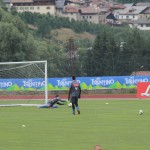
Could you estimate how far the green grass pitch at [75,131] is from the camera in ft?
65.7

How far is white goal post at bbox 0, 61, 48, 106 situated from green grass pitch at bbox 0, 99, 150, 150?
1480 centimetres

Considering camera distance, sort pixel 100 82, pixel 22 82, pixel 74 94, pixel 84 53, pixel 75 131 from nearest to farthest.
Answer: pixel 75 131
pixel 74 94
pixel 22 82
pixel 100 82
pixel 84 53

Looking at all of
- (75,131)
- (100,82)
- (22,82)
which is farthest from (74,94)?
(100,82)

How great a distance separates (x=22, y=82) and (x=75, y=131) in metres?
30.4

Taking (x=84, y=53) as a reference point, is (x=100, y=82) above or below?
below

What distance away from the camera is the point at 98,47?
9219cm

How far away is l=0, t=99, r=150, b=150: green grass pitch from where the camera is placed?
2003 cm

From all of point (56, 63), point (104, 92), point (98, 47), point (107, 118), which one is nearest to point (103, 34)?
point (98, 47)

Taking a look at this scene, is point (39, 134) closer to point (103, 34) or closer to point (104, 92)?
point (104, 92)

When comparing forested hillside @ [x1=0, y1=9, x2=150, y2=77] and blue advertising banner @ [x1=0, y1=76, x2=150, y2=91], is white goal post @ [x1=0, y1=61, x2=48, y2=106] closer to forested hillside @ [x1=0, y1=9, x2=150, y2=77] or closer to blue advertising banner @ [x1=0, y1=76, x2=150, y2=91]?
blue advertising banner @ [x1=0, y1=76, x2=150, y2=91]

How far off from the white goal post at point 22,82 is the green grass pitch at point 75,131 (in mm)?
14799

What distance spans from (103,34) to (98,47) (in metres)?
8.53

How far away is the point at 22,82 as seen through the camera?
5388 centimetres

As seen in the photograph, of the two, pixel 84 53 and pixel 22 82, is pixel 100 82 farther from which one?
pixel 84 53
